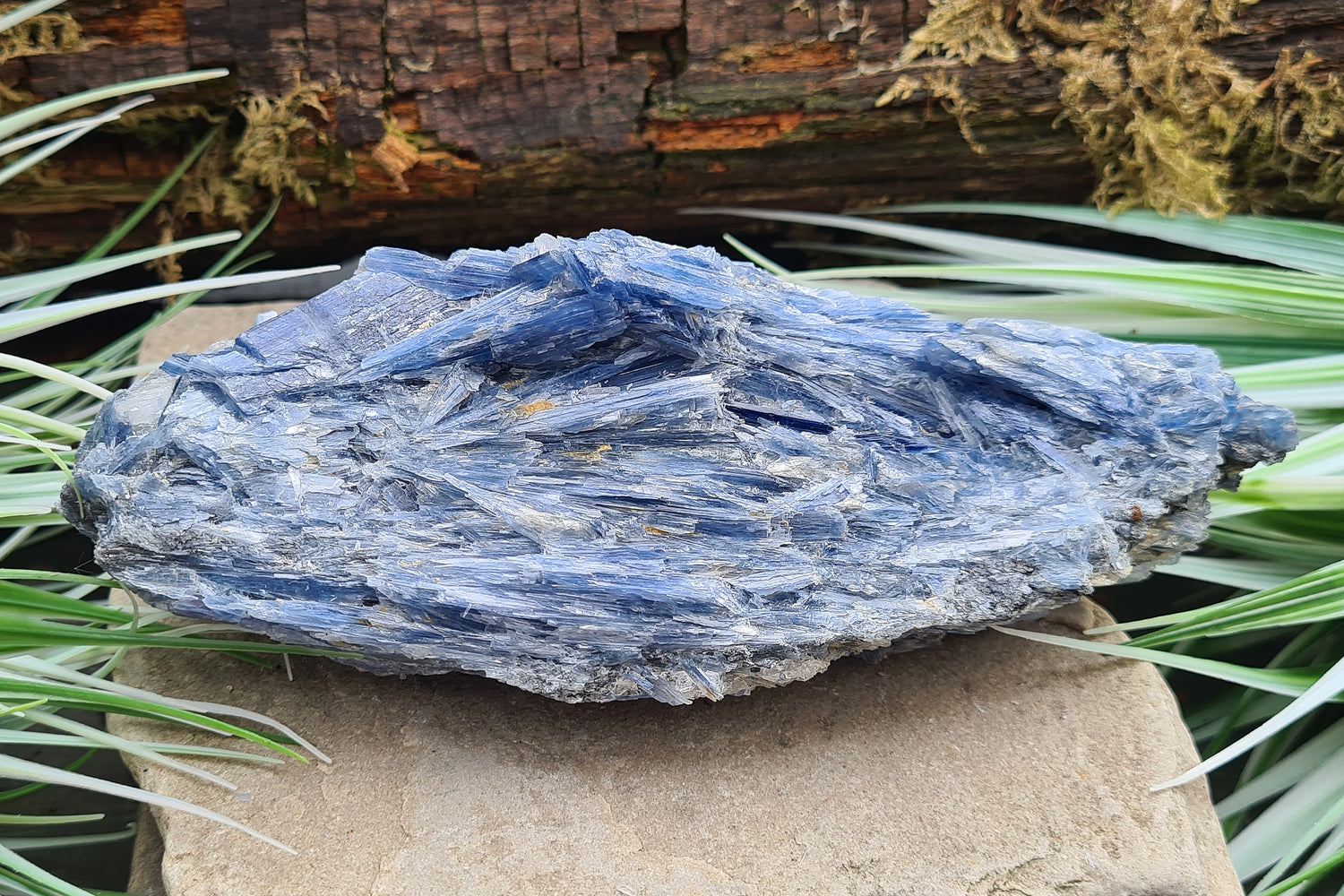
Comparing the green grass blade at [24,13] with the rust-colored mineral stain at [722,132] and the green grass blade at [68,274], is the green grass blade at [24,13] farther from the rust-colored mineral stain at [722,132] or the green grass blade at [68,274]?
the rust-colored mineral stain at [722,132]

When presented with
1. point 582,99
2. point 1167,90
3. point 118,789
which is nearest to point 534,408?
point 118,789

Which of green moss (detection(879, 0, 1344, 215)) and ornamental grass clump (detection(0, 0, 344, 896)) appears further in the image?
green moss (detection(879, 0, 1344, 215))

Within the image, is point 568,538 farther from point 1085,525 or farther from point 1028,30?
Result: point 1028,30

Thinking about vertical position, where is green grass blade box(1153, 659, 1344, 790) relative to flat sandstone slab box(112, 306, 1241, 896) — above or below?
above

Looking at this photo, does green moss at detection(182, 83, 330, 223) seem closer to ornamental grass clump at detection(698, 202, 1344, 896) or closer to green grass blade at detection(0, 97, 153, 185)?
green grass blade at detection(0, 97, 153, 185)

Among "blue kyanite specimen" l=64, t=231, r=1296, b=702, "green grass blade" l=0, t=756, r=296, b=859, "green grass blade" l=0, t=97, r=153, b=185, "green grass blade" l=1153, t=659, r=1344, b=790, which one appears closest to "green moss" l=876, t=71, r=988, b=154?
"blue kyanite specimen" l=64, t=231, r=1296, b=702

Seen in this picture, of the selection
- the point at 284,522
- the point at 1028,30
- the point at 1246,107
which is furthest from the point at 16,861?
the point at 1246,107
